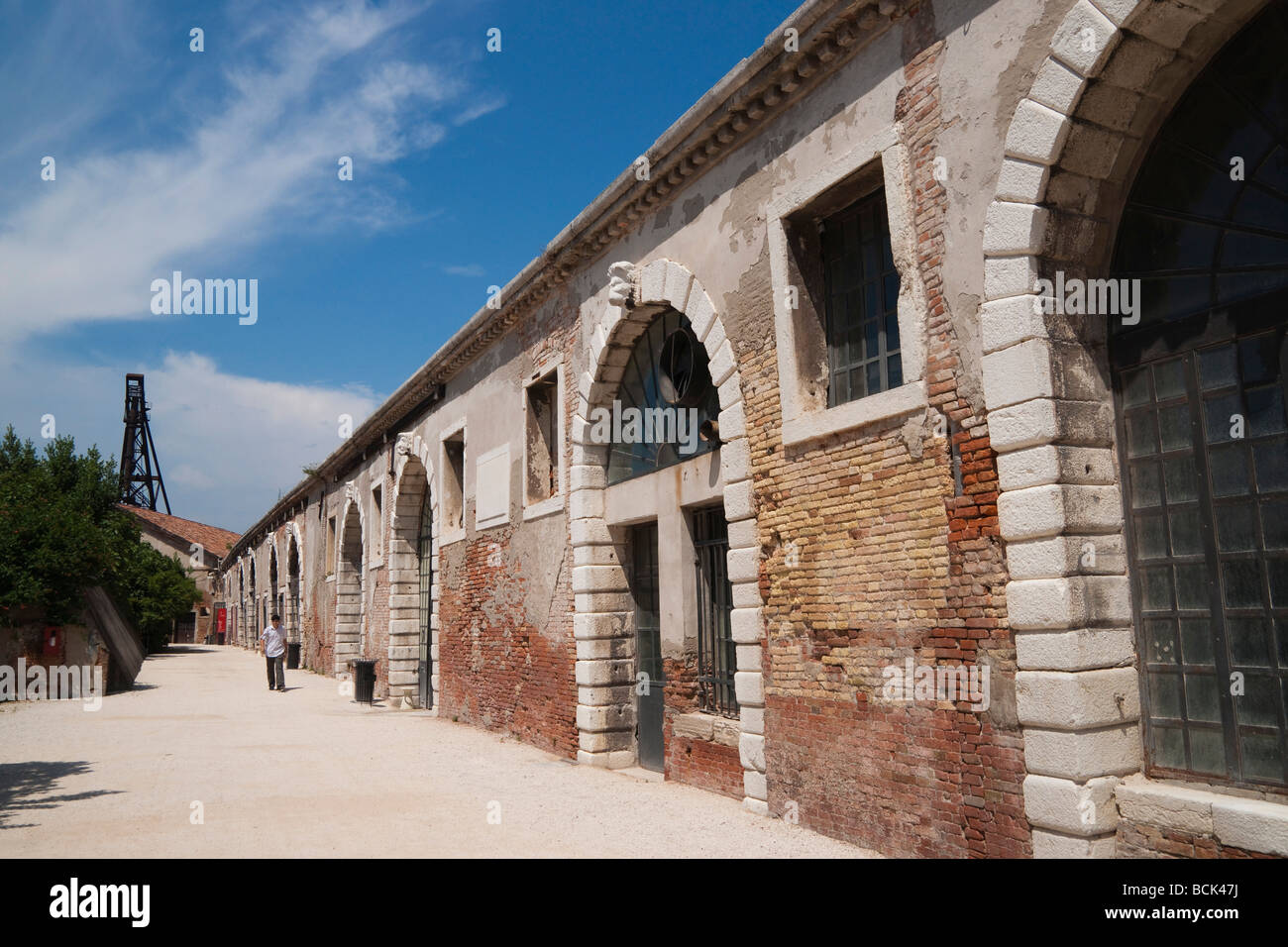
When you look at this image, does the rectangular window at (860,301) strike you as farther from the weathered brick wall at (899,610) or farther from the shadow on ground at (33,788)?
the shadow on ground at (33,788)

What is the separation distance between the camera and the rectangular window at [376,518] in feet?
61.8

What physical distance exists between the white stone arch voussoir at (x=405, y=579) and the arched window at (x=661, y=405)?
7.87m

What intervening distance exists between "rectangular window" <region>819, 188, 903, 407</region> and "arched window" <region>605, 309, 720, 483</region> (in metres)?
1.52

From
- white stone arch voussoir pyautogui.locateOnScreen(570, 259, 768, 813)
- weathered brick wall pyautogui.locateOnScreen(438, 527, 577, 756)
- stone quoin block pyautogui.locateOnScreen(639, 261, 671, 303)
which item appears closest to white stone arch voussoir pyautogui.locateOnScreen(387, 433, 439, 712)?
weathered brick wall pyautogui.locateOnScreen(438, 527, 577, 756)

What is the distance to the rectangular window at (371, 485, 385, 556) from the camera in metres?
18.8

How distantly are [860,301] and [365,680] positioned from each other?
44.1 ft

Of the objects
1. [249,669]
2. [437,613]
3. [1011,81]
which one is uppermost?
[1011,81]

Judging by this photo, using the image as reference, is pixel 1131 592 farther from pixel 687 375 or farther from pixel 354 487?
pixel 354 487

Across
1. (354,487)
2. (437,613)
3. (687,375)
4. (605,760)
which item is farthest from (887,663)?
(354,487)

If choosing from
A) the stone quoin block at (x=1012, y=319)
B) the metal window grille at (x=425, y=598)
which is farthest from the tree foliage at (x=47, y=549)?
the stone quoin block at (x=1012, y=319)

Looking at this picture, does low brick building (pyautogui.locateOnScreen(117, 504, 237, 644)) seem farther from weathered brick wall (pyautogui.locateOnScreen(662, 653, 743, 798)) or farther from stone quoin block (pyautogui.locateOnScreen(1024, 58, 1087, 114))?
stone quoin block (pyautogui.locateOnScreen(1024, 58, 1087, 114))

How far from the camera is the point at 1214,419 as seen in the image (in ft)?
15.4

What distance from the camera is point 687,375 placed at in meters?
8.98

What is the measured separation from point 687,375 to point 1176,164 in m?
4.70
